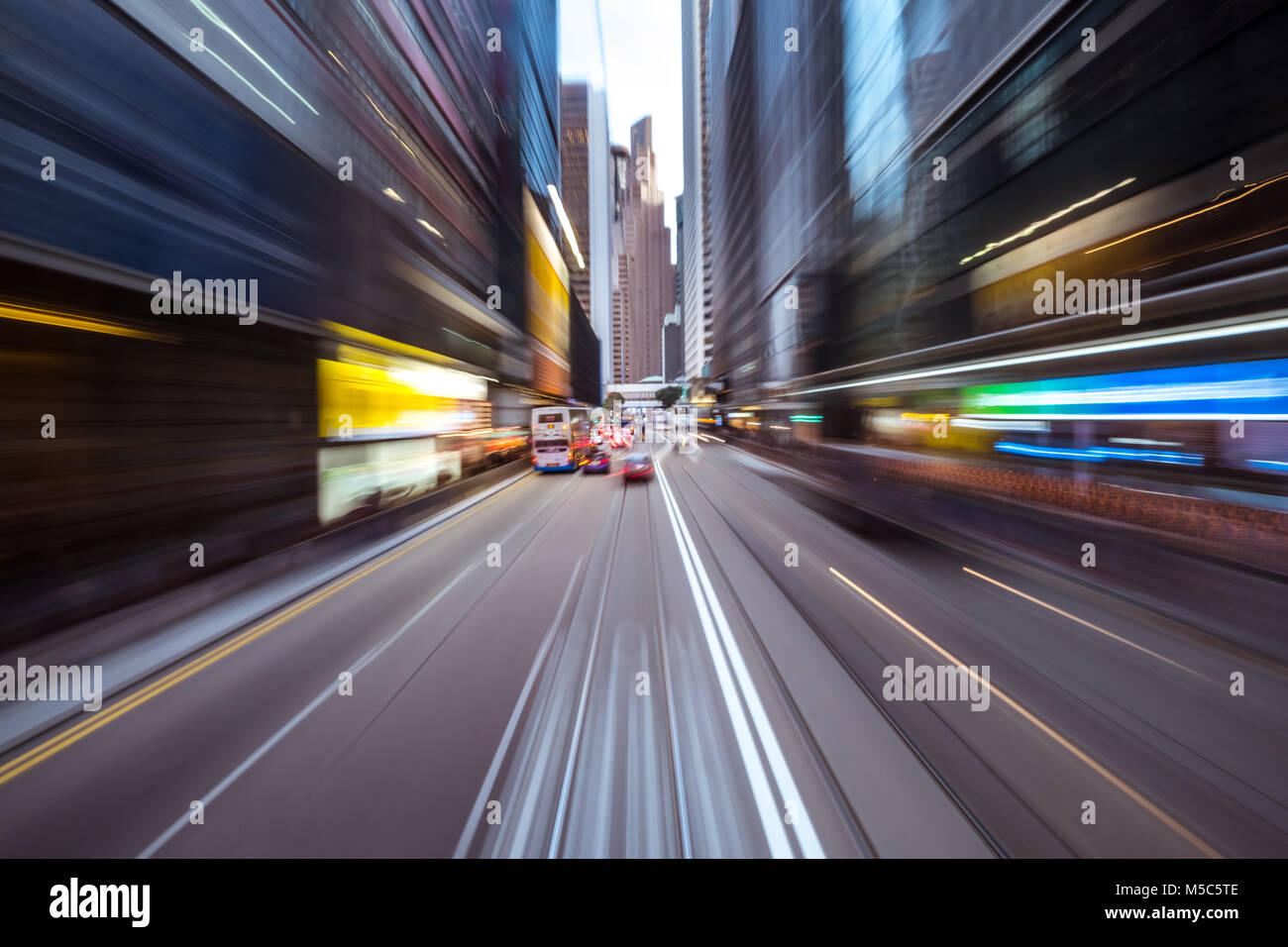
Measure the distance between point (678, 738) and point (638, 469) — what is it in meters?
14.0

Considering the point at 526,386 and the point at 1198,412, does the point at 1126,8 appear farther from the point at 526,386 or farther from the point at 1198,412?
the point at 526,386

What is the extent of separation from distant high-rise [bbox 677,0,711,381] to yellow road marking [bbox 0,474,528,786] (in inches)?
2643

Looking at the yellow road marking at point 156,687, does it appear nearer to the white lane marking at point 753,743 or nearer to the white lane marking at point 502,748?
the white lane marking at point 502,748

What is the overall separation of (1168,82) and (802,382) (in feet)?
57.1

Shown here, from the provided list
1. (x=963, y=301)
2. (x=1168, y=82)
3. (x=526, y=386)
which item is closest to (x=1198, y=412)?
(x=1168, y=82)

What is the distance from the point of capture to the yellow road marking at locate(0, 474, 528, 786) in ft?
10.6

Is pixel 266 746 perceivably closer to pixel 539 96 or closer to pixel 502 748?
pixel 502 748

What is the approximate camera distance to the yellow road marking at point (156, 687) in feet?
Answer: 10.6

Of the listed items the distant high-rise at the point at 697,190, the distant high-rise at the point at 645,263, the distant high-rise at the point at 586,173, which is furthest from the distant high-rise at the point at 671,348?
the distant high-rise at the point at 586,173

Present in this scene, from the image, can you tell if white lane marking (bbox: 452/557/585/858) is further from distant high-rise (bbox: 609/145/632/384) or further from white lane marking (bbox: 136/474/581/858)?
distant high-rise (bbox: 609/145/632/384)

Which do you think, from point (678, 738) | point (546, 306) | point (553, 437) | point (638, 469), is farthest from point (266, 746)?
point (546, 306)

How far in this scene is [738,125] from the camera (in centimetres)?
4569

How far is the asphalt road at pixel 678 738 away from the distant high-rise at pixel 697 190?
220 ft

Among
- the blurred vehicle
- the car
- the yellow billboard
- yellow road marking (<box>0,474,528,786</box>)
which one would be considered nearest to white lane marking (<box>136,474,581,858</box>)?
yellow road marking (<box>0,474,528,786</box>)
